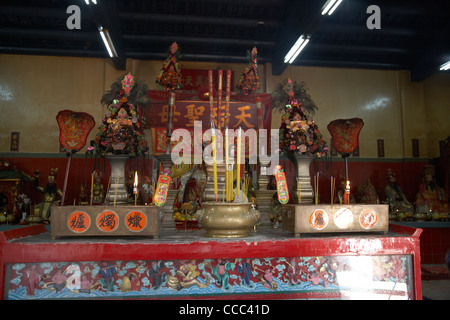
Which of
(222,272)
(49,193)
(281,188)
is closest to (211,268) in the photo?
(222,272)

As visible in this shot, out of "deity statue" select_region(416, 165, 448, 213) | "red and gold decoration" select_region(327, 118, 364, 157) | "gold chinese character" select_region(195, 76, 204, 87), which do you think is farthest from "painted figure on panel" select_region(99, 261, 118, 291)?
"deity statue" select_region(416, 165, 448, 213)

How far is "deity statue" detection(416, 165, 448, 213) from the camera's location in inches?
247

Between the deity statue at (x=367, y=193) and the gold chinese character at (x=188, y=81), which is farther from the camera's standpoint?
the gold chinese character at (x=188, y=81)

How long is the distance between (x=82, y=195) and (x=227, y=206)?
4.55 m

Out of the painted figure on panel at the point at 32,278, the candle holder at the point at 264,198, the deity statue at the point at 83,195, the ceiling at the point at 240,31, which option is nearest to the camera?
the painted figure on panel at the point at 32,278

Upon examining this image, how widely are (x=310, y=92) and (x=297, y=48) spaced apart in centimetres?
156

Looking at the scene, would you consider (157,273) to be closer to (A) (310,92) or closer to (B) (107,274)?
(B) (107,274)

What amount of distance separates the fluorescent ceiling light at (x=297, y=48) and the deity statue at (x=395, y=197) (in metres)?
3.14

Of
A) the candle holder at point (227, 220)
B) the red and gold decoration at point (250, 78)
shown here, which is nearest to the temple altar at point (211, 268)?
the candle holder at point (227, 220)

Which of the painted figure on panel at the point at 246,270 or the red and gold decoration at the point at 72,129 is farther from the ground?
the red and gold decoration at the point at 72,129

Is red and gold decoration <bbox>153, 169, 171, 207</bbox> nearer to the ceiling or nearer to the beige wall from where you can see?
the ceiling

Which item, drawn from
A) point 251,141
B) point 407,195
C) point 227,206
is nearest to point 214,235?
point 227,206

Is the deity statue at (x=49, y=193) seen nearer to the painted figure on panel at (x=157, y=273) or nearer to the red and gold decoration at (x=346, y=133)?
the painted figure on panel at (x=157, y=273)

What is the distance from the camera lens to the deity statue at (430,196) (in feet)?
20.6
